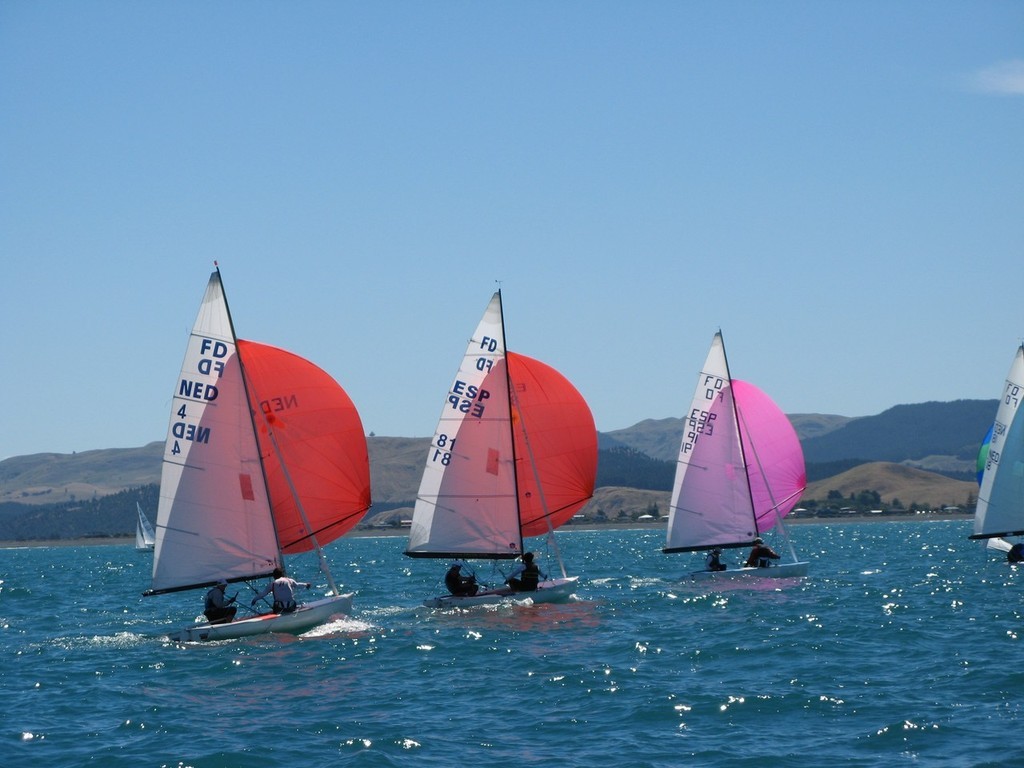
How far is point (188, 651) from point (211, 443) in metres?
4.96

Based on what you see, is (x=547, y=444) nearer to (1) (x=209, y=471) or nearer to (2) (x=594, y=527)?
(1) (x=209, y=471)

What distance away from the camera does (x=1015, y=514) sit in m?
48.1

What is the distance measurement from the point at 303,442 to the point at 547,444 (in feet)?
28.3

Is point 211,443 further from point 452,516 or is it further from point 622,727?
point 622,727

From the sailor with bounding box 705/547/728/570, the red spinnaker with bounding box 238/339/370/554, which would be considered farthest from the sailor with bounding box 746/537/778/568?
the red spinnaker with bounding box 238/339/370/554

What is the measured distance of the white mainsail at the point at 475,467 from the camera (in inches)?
1494

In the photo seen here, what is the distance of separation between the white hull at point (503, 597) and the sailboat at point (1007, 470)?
59.1ft

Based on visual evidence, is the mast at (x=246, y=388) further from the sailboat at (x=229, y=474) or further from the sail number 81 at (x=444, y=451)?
the sail number 81 at (x=444, y=451)

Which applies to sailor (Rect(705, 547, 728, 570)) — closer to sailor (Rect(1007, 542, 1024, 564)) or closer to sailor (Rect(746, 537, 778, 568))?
sailor (Rect(746, 537, 778, 568))

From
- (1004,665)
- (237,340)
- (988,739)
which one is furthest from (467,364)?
(988,739)

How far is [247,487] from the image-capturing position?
3247 centimetres

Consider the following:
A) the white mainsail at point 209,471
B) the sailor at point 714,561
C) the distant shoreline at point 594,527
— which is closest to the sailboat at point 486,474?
the white mainsail at point 209,471

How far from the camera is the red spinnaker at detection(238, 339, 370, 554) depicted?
3375cm

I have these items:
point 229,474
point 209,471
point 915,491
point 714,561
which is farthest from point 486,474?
point 915,491
